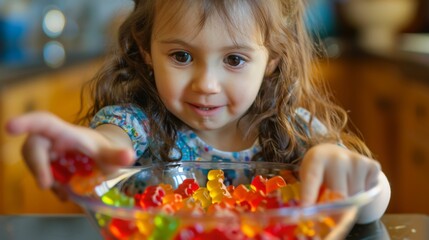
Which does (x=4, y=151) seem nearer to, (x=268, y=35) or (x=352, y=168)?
(x=268, y=35)

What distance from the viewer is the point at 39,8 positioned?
145 inches

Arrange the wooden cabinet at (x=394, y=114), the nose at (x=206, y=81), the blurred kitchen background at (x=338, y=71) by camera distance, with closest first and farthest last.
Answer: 1. the nose at (x=206, y=81)
2. the blurred kitchen background at (x=338, y=71)
3. the wooden cabinet at (x=394, y=114)

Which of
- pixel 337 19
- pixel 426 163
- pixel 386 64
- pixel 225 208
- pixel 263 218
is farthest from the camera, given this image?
pixel 337 19

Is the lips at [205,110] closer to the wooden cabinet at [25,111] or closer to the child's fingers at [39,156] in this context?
the child's fingers at [39,156]

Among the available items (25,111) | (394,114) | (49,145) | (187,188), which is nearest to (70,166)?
(49,145)

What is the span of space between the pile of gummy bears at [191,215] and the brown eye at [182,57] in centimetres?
20

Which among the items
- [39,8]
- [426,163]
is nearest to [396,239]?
[426,163]

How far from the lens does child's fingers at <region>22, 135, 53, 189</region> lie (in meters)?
0.66

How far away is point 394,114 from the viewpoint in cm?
342

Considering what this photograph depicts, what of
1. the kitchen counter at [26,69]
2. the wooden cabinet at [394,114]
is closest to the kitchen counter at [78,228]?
the kitchen counter at [26,69]

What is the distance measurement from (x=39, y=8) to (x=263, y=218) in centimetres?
326

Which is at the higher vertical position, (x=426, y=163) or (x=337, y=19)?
(x=337, y=19)

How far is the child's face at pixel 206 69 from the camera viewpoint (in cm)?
97

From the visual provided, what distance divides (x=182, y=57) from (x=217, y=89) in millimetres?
68
